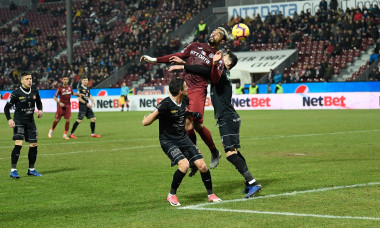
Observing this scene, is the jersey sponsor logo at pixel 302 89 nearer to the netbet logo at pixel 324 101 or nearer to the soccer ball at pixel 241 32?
the netbet logo at pixel 324 101

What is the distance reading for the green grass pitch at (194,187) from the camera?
771 cm

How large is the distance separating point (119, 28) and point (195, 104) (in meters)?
49.1

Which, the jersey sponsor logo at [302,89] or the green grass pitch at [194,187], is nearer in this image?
the green grass pitch at [194,187]

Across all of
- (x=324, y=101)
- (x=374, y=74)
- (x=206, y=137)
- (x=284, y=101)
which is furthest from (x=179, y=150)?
(x=284, y=101)

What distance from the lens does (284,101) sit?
39.8 meters

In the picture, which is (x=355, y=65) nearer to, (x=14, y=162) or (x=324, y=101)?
(x=324, y=101)

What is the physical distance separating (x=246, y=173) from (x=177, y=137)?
1.27 m

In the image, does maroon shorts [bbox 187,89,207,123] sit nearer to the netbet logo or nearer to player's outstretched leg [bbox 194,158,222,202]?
player's outstretched leg [bbox 194,158,222,202]

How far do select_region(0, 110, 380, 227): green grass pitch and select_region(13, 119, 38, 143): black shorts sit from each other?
0.82 m

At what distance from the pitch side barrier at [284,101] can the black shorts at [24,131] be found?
2700 centimetres

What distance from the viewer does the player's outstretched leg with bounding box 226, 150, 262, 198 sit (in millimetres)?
9305

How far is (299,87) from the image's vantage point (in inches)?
1572

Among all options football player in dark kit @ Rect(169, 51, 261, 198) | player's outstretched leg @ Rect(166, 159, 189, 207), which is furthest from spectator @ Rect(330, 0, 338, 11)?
player's outstretched leg @ Rect(166, 159, 189, 207)

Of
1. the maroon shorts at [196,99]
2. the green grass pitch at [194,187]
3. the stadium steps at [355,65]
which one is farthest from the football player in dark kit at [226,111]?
the stadium steps at [355,65]
